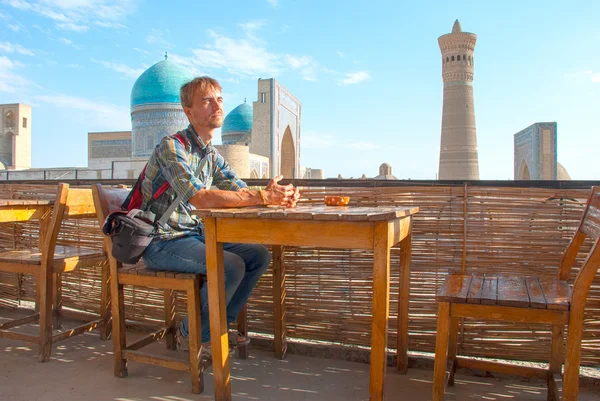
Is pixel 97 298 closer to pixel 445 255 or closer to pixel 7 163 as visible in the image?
pixel 445 255

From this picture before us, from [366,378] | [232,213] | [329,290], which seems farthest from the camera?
[329,290]

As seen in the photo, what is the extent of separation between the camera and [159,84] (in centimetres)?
2070

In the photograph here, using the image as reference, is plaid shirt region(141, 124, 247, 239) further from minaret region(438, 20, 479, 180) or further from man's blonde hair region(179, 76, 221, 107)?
minaret region(438, 20, 479, 180)

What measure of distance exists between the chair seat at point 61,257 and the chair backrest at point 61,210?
0.05m

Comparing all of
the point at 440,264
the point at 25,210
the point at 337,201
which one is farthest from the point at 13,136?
the point at 440,264

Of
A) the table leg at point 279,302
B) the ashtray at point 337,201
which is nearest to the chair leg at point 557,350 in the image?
the ashtray at point 337,201

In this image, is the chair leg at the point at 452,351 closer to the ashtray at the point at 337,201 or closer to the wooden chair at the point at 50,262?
the ashtray at the point at 337,201

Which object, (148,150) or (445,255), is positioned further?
(148,150)

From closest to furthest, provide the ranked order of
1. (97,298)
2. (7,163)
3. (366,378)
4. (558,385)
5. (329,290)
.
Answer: (558,385)
(366,378)
(329,290)
(97,298)
(7,163)

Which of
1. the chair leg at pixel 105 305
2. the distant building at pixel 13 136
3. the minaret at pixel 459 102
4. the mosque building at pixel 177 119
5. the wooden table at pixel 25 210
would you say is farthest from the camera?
the distant building at pixel 13 136

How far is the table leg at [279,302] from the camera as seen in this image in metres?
2.43

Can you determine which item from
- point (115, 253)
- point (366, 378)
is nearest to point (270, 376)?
point (366, 378)

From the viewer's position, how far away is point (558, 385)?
1930 millimetres

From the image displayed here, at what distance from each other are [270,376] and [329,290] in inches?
21.3
